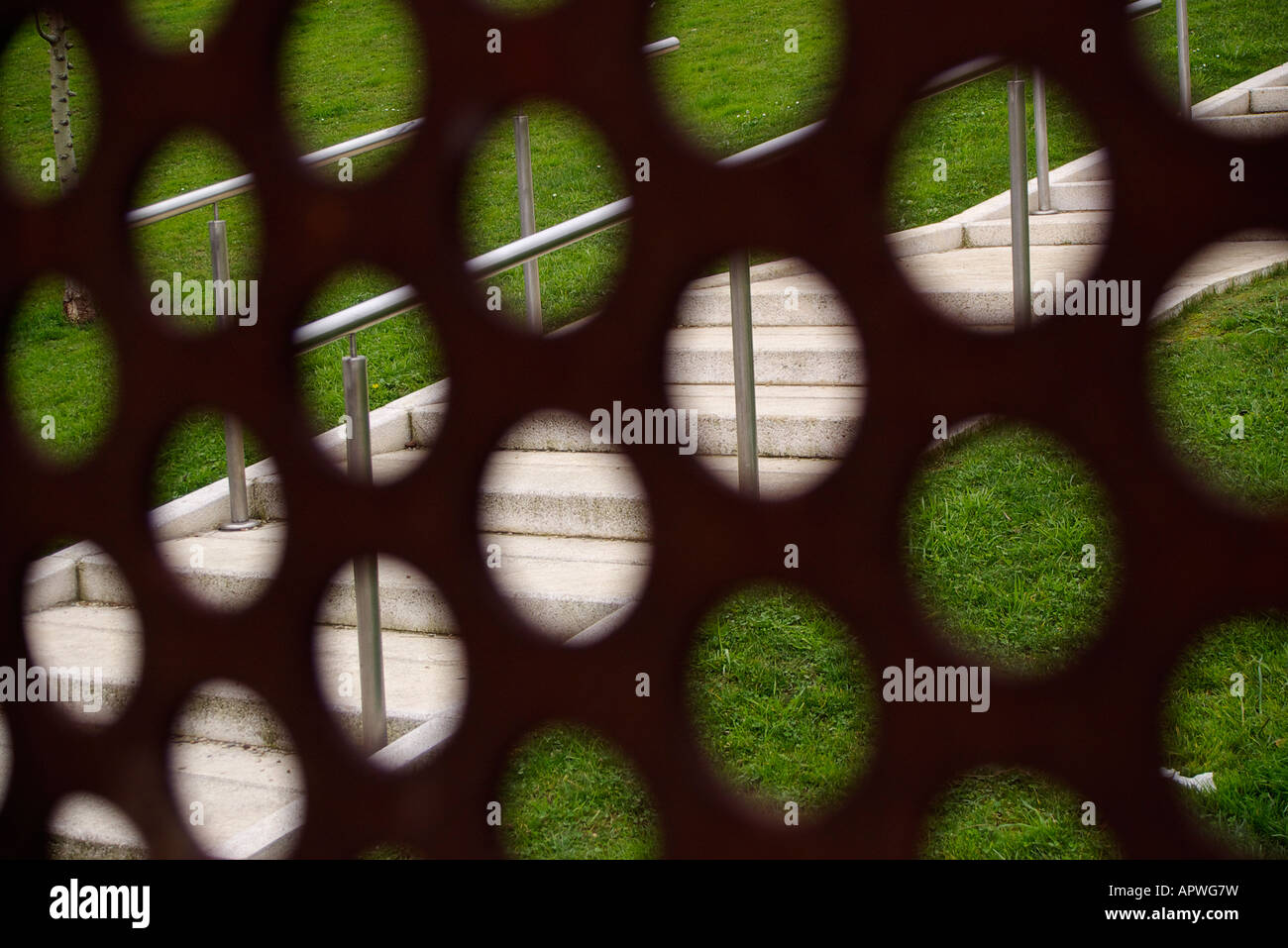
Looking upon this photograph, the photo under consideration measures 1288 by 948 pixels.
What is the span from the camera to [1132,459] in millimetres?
928

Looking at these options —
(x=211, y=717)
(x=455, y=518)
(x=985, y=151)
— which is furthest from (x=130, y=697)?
(x=985, y=151)

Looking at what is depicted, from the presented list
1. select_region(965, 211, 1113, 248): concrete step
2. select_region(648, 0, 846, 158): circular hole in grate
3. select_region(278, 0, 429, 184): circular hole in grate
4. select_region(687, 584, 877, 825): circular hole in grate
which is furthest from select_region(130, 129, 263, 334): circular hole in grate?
select_region(648, 0, 846, 158): circular hole in grate

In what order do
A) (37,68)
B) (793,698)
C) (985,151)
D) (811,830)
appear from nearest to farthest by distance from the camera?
(811,830) → (793,698) → (985,151) → (37,68)

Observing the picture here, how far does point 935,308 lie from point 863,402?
9 cm

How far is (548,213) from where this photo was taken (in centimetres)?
688

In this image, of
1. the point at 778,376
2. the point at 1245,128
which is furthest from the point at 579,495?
the point at 1245,128

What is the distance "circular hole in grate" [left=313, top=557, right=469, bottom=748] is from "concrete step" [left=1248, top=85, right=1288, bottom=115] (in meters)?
2.86

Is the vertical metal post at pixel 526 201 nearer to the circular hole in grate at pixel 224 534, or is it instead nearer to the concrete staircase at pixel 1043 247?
the circular hole in grate at pixel 224 534

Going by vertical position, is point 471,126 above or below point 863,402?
above

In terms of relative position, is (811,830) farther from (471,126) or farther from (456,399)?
(471,126)

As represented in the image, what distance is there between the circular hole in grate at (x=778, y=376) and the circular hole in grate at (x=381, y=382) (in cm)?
74

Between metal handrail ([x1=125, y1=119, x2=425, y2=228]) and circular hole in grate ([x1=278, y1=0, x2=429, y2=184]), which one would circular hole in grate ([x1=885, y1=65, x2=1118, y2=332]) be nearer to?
metal handrail ([x1=125, y1=119, x2=425, y2=228])

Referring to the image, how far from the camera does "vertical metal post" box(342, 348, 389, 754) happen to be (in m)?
2.09

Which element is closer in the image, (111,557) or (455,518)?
(455,518)
